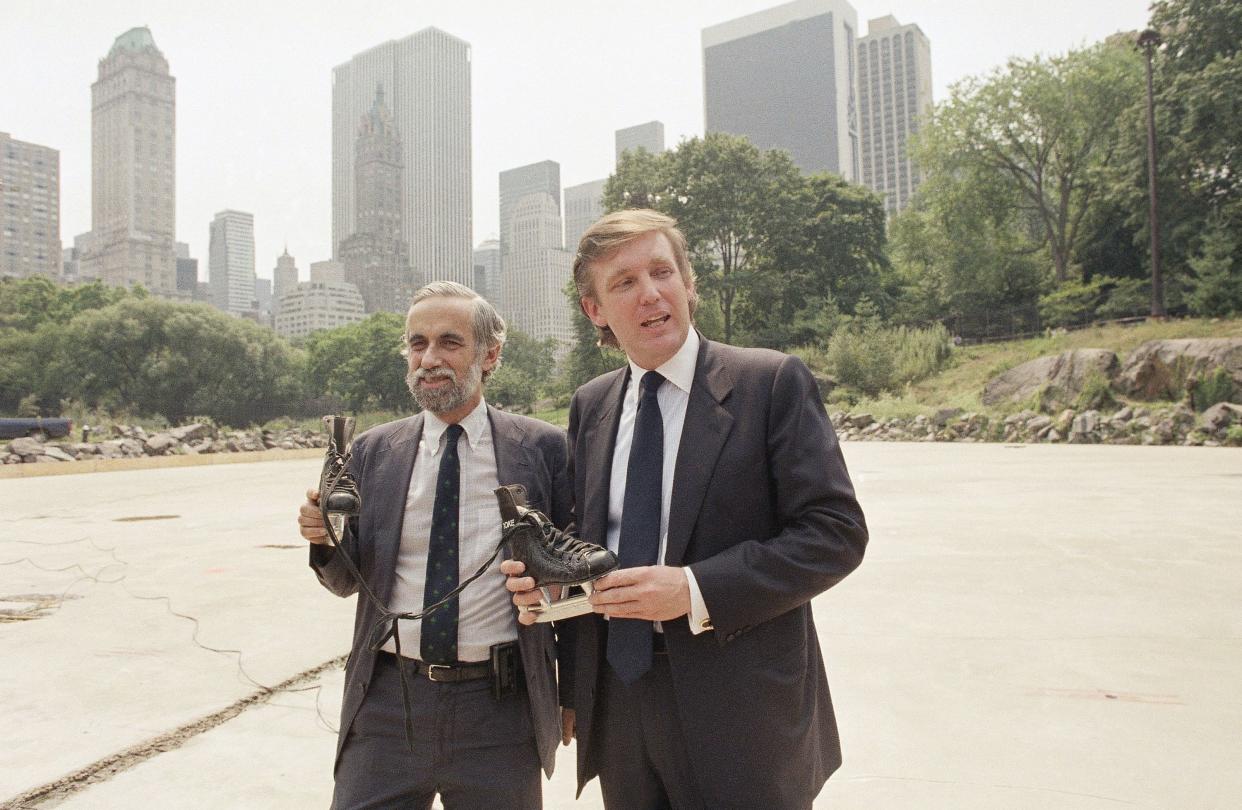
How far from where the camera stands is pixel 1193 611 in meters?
4.45

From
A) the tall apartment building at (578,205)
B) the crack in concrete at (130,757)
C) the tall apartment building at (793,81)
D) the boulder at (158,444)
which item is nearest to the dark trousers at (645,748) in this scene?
the crack in concrete at (130,757)

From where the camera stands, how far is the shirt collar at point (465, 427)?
2002 mm

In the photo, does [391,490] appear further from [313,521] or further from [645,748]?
[645,748]

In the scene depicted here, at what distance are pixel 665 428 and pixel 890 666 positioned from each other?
9.17 ft

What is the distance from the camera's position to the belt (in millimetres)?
1766

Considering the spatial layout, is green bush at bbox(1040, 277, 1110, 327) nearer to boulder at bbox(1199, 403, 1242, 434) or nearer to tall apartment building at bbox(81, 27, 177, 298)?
boulder at bbox(1199, 403, 1242, 434)

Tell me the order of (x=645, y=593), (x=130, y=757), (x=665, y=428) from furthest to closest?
1. (x=130, y=757)
2. (x=665, y=428)
3. (x=645, y=593)

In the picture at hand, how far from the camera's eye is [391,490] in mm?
1942

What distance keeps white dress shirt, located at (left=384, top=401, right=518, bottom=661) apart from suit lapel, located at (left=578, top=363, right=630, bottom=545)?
32 centimetres

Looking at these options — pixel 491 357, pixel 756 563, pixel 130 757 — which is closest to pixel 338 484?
pixel 491 357

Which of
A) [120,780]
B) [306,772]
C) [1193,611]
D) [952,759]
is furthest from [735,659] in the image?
[1193,611]

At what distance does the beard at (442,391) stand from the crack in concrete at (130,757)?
1.97 m

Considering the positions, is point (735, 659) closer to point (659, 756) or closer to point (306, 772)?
point (659, 756)

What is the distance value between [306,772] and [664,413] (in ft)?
7.05
